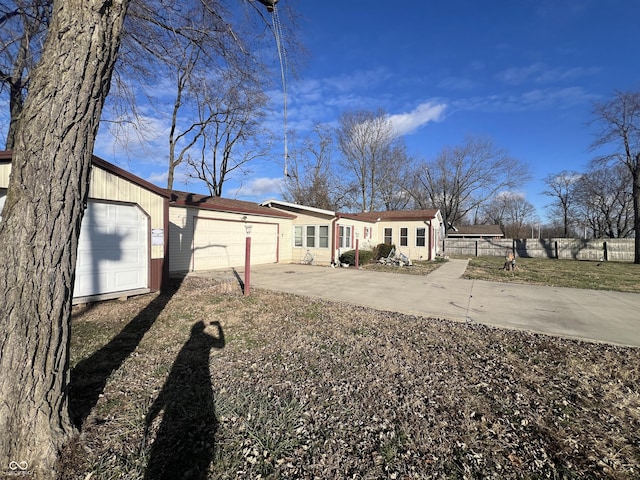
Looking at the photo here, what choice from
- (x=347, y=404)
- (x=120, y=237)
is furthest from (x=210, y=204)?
(x=347, y=404)

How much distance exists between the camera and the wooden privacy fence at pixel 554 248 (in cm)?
2055

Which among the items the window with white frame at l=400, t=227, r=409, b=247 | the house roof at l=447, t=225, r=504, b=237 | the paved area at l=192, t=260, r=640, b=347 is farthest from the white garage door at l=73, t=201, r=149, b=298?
the house roof at l=447, t=225, r=504, b=237

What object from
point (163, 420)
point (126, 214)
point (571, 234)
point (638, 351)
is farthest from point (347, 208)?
point (571, 234)

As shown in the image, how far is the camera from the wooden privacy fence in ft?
67.4

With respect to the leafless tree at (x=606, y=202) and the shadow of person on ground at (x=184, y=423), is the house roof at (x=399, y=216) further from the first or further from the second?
the leafless tree at (x=606, y=202)

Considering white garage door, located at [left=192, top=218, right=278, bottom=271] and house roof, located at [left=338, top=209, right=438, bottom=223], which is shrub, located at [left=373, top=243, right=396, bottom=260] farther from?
white garage door, located at [left=192, top=218, right=278, bottom=271]

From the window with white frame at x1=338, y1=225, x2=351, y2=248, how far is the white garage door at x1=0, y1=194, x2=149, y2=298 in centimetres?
916

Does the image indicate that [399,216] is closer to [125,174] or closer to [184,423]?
[125,174]

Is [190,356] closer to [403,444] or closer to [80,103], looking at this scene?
[403,444]

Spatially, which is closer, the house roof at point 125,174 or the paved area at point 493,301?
the paved area at point 493,301

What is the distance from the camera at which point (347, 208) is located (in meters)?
28.3

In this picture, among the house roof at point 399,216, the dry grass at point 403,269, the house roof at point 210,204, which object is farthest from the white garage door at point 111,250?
the house roof at point 399,216

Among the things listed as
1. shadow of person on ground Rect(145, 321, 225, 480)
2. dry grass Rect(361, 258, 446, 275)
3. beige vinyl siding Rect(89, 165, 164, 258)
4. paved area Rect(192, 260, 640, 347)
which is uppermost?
beige vinyl siding Rect(89, 165, 164, 258)

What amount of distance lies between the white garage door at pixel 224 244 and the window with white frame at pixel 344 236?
136 inches
